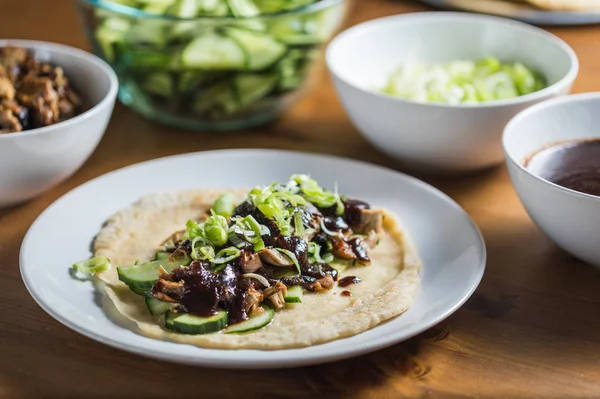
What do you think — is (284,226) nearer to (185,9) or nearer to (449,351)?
(449,351)

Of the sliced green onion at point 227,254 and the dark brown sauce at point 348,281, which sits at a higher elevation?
the sliced green onion at point 227,254

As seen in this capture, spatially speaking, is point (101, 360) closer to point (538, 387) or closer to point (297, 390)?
point (297, 390)

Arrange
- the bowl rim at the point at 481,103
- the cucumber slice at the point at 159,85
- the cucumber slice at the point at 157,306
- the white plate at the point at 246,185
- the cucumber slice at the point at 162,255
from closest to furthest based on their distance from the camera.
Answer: the white plate at the point at 246,185, the cucumber slice at the point at 157,306, the cucumber slice at the point at 162,255, the bowl rim at the point at 481,103, the cucumber slice at the point at 159,85

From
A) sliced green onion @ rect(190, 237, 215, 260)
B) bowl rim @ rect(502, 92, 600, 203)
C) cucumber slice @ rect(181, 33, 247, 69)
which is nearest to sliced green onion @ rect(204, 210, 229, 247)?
sliced green onion @ rect(190, 237, 215, 260)

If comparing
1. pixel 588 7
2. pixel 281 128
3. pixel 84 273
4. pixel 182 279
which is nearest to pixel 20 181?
pixel 84 273

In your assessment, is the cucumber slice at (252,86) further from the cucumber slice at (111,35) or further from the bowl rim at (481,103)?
the cucumber slice at (111,35)

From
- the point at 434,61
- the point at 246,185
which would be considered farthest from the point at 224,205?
the point at 434,61

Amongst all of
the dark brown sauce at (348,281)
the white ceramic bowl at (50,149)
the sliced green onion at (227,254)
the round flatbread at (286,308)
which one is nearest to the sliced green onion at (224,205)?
the round flatbread at (286,308)
